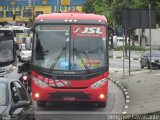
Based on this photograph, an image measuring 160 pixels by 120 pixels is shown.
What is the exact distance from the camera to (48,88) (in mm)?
17438

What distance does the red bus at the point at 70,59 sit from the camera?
17.5 metres

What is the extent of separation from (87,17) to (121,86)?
7179mm

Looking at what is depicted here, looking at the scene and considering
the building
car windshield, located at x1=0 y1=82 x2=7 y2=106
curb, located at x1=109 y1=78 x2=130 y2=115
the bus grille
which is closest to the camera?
car windshield, located at x1=0 y1=82 x2=7 y2=106

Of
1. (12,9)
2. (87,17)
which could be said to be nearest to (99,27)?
(87,17)

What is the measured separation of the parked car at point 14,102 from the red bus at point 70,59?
6164mm

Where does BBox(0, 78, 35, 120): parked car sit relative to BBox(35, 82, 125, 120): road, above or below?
above

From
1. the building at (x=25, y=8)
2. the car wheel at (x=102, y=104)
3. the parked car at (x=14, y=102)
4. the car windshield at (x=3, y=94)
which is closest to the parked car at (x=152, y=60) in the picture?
the car wheel at (x=102, y=104)

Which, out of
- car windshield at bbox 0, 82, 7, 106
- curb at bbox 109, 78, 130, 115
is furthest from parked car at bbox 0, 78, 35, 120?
curb at bbox 109, 78, 130, 115

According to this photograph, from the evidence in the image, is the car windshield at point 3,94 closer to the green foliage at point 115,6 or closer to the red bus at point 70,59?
the red bus at point 70,59

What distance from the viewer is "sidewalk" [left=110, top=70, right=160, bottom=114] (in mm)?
16984

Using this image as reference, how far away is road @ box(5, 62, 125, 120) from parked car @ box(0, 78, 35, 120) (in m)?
5.14

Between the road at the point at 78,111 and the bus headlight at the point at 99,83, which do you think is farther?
the bus headlight at the point at 99,83

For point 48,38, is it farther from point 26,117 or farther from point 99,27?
point 26,117

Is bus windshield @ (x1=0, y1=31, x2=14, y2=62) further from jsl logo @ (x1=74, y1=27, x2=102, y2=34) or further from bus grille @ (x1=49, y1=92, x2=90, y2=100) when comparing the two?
bus grille @ (x1=49, y1=92, x2=90, y2=100)
